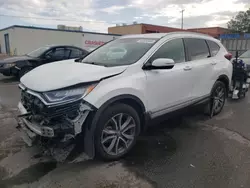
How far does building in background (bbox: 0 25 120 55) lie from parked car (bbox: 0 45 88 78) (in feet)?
42.5

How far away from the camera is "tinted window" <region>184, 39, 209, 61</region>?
13.1 ft

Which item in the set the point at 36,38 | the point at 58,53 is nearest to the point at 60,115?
the point at 58,53

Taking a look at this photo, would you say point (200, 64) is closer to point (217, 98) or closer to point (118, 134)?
point (217, 98)

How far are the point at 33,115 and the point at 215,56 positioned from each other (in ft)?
12.3

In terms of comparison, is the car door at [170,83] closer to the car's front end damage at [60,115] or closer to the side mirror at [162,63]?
the side mirror at [162,63]

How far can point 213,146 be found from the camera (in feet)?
11.6

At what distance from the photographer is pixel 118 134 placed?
2.99m

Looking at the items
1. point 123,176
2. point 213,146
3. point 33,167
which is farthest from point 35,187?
point 213,146

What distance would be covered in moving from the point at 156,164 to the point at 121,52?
1.82 meters

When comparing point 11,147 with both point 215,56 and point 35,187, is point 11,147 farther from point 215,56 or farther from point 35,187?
point 215,56

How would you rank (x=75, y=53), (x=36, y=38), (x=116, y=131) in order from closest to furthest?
(x=116, y=131) → (x=75, y=53) → (x=36, y=38)

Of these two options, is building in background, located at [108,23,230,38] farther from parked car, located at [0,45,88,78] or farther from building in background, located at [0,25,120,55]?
parked car, located at [0,45,88,78]

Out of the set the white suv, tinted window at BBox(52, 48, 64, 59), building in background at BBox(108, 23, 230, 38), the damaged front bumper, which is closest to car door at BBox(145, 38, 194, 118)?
the white suv

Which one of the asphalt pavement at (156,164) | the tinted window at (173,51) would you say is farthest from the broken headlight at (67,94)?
the tinted window at (173,51)
